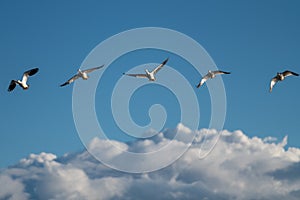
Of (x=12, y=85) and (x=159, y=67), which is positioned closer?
(x=12, y=85)

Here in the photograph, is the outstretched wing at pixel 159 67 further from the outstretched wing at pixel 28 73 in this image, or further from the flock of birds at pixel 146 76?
the outstretched wing at pixel 28 73

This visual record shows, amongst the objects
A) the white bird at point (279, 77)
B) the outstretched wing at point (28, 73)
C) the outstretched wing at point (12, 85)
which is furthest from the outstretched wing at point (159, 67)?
the outstretched wing at point (12, 85)

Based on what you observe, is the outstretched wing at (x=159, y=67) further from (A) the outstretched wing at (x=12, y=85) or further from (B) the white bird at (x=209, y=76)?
(A) the outstretched wing at (x=12, y=85)

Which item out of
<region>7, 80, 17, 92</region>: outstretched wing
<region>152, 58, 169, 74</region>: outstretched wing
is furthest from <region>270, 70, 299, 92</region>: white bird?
<region>7, 80, 17, 92</region>: outstretched wing

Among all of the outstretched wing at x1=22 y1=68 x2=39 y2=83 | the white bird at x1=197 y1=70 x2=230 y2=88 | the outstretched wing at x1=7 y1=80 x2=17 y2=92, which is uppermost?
the white bird at x1=197 y1=70 x2=230 y2=88

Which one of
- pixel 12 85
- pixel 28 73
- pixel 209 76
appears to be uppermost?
pixel 209 76

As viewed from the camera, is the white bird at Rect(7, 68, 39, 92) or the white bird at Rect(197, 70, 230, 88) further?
the white bird at Rect(197, 70, 230, 88)

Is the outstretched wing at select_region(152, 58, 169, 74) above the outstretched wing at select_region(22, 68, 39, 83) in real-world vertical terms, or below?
above

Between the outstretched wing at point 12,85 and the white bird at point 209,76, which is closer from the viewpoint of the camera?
the outstretched wing at point 12,85

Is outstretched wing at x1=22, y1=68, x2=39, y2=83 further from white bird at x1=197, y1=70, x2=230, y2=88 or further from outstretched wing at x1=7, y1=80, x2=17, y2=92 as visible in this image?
white bird at x1=197, y1=70, x2=230, y2=88

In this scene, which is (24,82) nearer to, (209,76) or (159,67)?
(159,67)

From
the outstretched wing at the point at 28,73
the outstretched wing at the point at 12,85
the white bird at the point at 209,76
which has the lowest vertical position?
the outstretched wing at the point at 12,85

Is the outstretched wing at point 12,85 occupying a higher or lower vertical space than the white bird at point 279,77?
lower

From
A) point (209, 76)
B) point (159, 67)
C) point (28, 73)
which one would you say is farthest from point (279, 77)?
point (28, 73)
